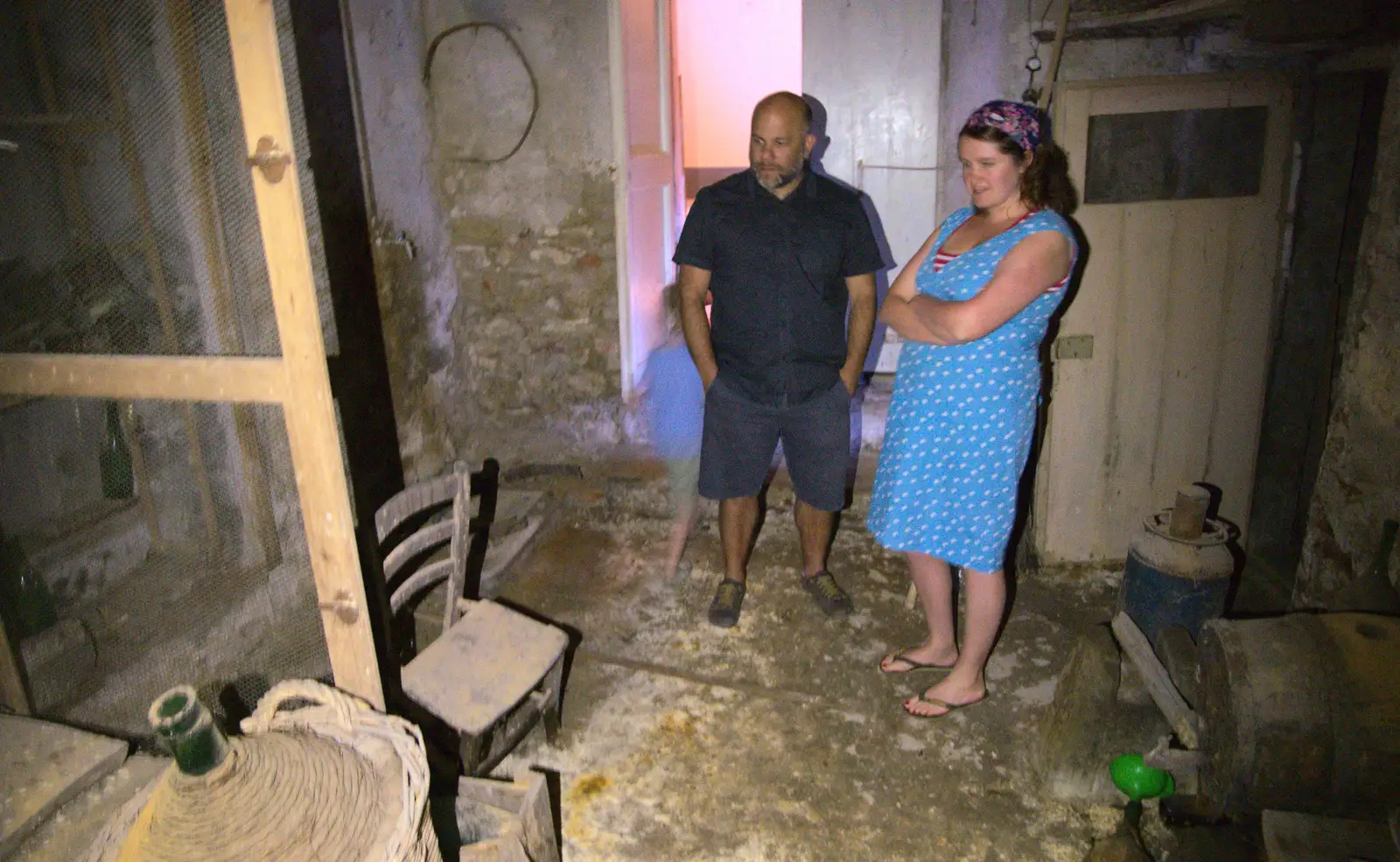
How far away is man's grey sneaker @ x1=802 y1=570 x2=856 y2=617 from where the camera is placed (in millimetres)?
3180

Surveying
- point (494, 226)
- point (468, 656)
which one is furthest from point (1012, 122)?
point (494, 226)

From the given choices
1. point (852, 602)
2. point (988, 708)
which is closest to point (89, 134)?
point (852, 602)

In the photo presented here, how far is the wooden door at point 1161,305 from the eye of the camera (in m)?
2.96

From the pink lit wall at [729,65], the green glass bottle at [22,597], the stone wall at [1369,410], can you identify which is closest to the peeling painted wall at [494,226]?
the green glass bottle at [22,597]

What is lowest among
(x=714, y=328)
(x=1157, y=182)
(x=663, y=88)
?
(x=714, y=328)

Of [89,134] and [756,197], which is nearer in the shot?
[89,134]

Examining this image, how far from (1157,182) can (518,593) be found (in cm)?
288

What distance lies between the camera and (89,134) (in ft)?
7.11

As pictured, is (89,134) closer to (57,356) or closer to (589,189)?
(57,356)

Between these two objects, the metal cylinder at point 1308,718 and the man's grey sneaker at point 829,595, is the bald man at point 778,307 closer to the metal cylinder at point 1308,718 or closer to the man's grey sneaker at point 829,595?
the man's grey sneaker at point 829,595

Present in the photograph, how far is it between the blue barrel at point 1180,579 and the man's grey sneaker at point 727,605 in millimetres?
1376

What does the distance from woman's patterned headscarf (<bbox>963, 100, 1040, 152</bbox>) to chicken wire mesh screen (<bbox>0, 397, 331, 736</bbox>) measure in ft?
6.47

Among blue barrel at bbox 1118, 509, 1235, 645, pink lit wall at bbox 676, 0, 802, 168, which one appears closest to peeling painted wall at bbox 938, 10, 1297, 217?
blue barrel at bbox 1118, 509, 1235, 645

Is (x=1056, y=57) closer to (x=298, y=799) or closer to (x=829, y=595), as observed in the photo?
(x=829, y=595)
